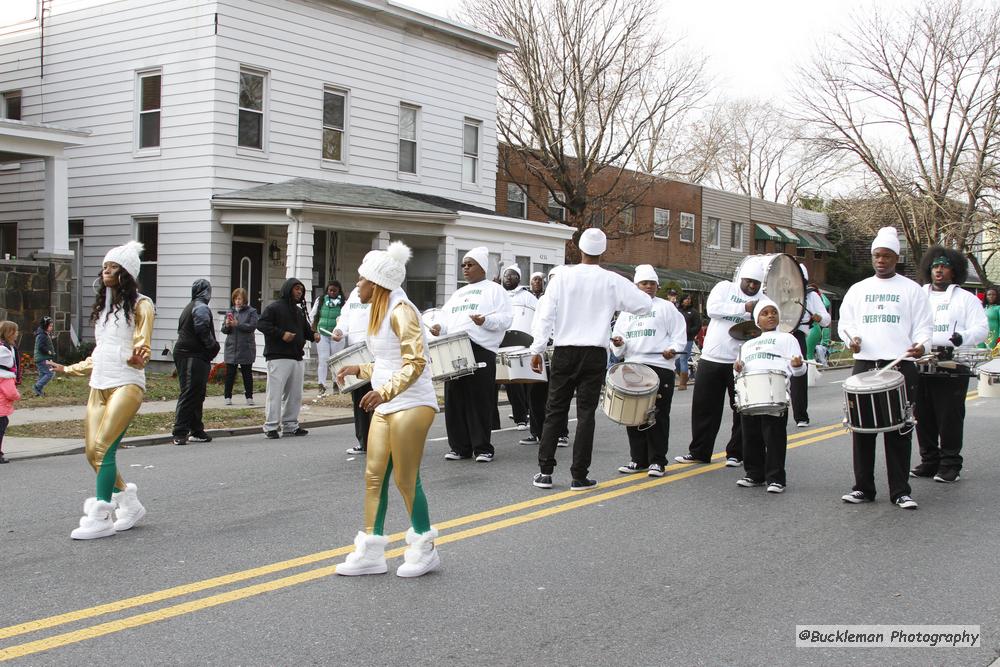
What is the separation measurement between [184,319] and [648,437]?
5655 millimetres

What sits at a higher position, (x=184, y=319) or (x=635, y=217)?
(x=635, y=217)

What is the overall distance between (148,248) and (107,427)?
16.0 meters

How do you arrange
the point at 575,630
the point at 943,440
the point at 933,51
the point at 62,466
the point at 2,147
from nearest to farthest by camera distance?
the point at 575,630 < the point at 943,440 < the point at 62,466 < the point at 2,147 < the point at 933,51

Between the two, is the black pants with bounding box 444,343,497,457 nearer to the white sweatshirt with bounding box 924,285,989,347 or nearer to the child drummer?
the child drummer

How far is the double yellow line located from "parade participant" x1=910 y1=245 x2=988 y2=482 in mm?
2537

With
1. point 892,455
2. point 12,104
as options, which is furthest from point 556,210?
point 892,455

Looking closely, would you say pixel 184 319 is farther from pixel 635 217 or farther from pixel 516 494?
pixel 635 217

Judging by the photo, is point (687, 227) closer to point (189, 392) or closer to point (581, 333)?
point (189, 392)

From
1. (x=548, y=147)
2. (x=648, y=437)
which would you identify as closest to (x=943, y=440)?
(x=648, y=437)

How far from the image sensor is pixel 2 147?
18.6m

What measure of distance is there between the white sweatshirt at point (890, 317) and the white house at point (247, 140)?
1334 centimetres

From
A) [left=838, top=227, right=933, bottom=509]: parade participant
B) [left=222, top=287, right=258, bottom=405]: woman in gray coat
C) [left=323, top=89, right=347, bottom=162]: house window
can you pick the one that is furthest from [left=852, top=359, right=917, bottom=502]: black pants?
[left=323, top=89, right=347, bottom=162]: house window

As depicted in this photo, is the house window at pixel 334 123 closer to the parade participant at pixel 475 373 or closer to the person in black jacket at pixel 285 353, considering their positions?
the person in black jacket at pixel 285 353

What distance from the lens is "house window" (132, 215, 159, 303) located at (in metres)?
21.7
